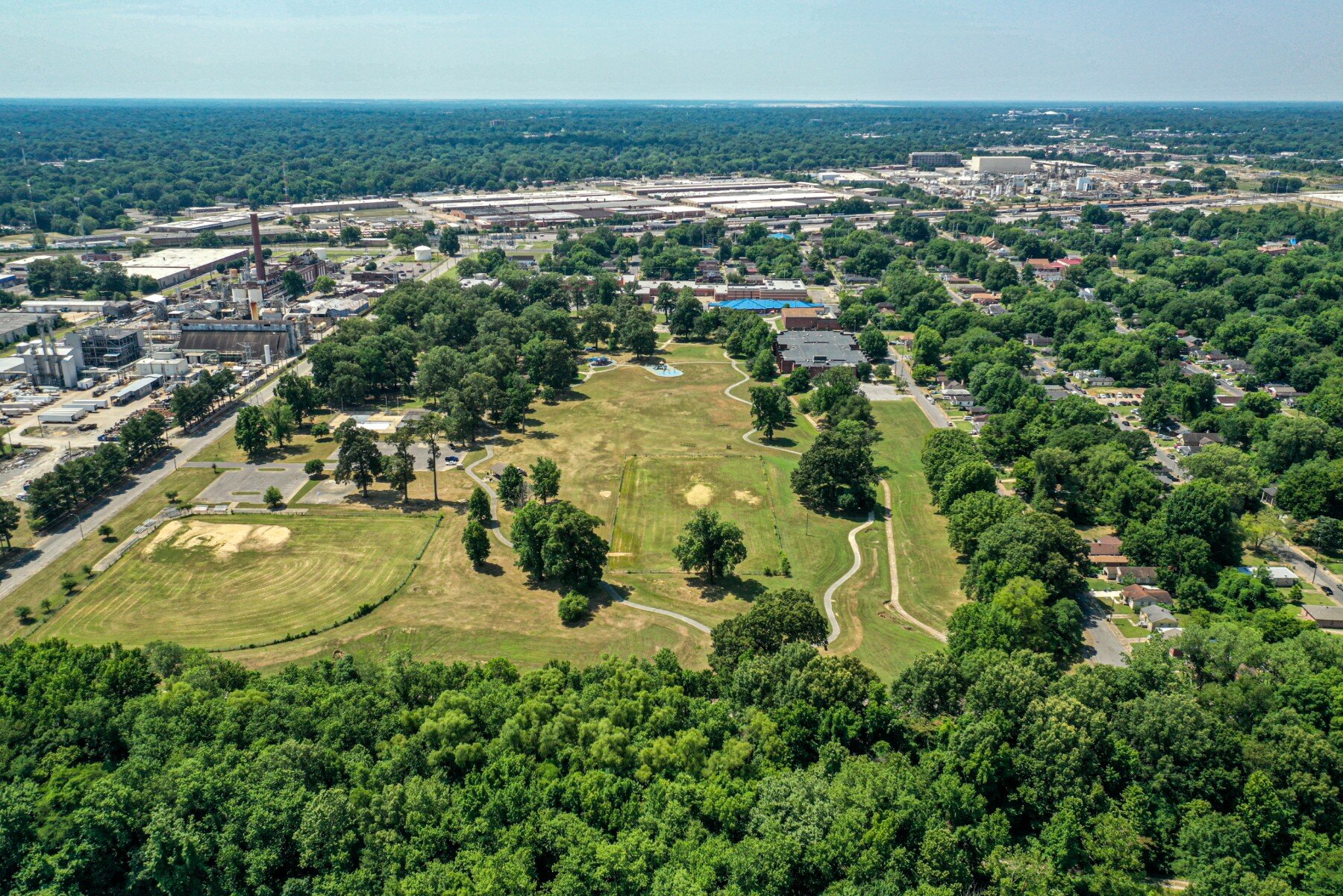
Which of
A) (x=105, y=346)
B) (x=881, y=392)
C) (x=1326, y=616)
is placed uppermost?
(x=105, y=346)

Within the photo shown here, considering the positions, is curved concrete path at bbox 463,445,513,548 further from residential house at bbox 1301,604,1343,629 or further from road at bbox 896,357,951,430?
residential house at bbox 1301,604,1343,629

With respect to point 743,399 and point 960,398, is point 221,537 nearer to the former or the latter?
point 743,399

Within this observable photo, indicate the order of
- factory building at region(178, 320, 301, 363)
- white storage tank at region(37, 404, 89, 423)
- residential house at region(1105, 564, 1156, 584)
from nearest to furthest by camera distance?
residential house at region(1105, 564, 1156, 584), white storage tank at region(37, 404, 89, 423), factory building at region(178, 320, 301, 363)

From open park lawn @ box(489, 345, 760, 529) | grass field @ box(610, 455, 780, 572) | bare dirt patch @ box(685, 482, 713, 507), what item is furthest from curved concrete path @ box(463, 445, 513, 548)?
bare dirt patch @ box(685, 482, 713, 507)

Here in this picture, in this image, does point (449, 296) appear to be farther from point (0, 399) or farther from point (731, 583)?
point (731, 583)

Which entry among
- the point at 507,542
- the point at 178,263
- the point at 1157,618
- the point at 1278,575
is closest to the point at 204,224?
the point at 178,263

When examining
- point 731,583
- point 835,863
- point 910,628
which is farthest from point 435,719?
point 910,628
